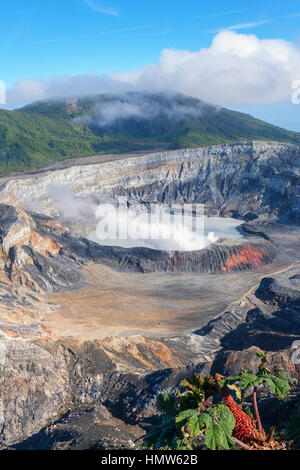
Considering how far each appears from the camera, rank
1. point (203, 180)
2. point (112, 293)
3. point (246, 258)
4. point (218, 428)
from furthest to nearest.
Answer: point (203, 180) < point (246, 258) < point (112, 293) < point (218, 428)

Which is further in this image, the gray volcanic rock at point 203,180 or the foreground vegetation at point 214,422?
the gray volcanic rock at point 203,180

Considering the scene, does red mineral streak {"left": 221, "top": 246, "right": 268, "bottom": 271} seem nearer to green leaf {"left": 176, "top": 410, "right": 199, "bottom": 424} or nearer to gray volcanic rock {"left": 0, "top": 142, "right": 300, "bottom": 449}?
gray volcanic rock {"left": 0, "top": 142, "right": 300, "bottom": 449}

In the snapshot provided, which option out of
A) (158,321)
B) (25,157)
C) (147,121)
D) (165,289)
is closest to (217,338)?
(158,321)

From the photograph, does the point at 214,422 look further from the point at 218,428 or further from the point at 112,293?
the point at 112,293

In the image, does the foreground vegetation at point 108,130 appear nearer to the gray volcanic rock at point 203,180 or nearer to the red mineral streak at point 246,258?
the gray volcanic rock at point 203,180

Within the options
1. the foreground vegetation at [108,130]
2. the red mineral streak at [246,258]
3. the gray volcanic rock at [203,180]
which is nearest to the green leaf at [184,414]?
the red mineral streak at [246,258]

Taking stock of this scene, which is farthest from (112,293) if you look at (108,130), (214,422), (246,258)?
(108,130)

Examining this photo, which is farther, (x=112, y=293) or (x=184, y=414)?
(x=112, y=293)

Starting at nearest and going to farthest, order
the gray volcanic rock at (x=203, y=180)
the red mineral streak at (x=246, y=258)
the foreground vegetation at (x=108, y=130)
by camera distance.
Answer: the red mineral streak at (x=246, y=258) < the gray volcanic rock at (x=203, y=180) < the foreground vegetation at (x=108, y=130)

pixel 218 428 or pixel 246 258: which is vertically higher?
pixel 218 428

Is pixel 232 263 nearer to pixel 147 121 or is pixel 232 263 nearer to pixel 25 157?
pixel 25 157
